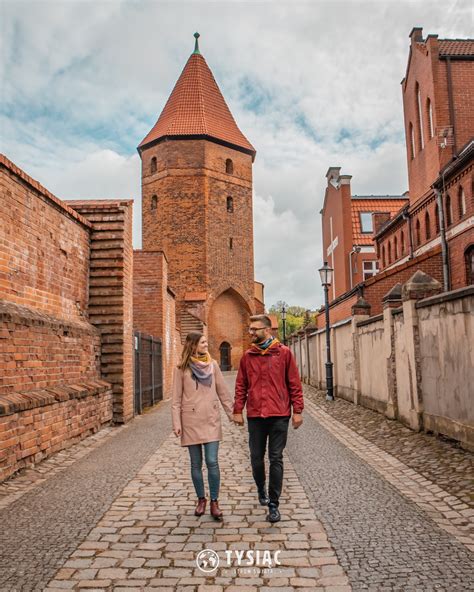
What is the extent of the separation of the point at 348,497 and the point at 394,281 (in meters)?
14.3

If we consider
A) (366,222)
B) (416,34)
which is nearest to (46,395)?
(416,34)

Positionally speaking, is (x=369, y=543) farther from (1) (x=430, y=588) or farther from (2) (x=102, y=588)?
(2) (x=102, y=588)

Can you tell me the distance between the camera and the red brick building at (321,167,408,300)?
37906 millimetres

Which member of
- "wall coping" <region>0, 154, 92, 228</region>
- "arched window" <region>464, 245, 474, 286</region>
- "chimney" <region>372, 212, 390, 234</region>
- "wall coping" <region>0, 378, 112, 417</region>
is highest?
"chimney" <region>372, 212, 390, 234</region>

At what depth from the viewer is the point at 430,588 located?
10.6ft

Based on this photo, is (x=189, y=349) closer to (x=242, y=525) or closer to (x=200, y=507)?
(x=200, y=507)

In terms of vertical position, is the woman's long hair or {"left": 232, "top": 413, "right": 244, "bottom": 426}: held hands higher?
the woman's long hair

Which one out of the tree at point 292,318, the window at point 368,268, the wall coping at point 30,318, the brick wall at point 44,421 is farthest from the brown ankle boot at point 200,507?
the tree at point 292,318

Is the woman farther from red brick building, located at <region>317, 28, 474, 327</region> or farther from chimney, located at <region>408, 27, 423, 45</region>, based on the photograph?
chimney, located at <region>408, 27, 423, 45</region>

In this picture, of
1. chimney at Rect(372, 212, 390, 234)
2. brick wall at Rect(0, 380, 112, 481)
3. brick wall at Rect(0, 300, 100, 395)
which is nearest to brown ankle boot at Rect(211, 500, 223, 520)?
brick wall at Rect(0, 380, 112, 481)

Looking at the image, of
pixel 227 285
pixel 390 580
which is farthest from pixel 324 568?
pixel 227 285

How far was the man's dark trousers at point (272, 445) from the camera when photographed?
4762 mm

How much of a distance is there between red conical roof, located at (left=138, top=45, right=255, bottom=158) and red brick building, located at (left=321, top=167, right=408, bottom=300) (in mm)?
7018

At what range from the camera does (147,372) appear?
15.2 meters
